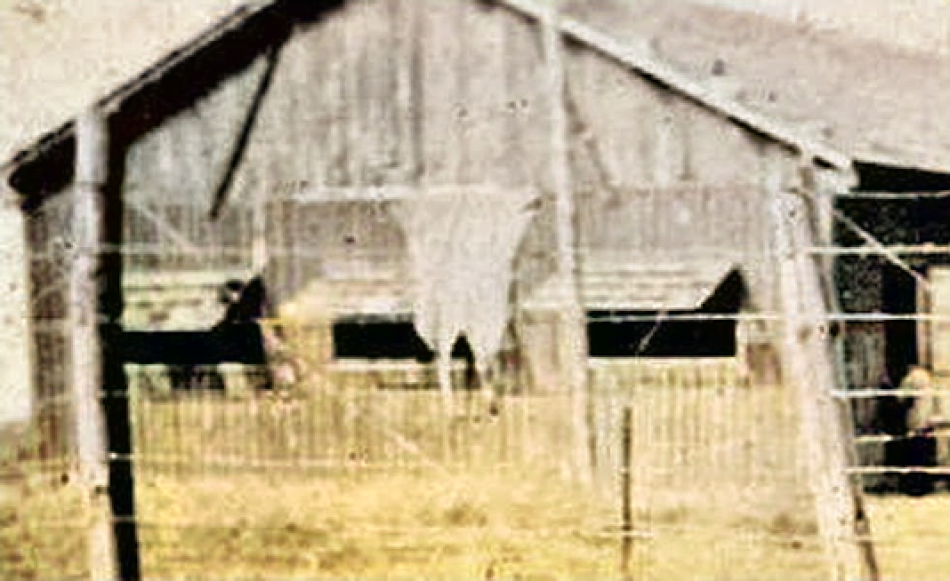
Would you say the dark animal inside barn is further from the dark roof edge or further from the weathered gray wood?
the weathered gray wood

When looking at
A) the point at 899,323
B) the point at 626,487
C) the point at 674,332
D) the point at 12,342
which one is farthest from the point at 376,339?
the point at 12,342

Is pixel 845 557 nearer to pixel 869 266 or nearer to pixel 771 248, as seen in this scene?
pixel 771 248

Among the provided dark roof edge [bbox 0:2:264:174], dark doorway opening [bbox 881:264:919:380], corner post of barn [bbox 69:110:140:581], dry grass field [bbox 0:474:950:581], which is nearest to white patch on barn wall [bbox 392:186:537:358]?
dry grass field [bbox 0:474:950:581]

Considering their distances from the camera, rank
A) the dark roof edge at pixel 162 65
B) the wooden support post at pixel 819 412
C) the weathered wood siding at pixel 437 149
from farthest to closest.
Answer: the dark roof edge at pixel 162 65, the weathered wood siding at pixel 437 149, the wooden support post at pixel 819 412

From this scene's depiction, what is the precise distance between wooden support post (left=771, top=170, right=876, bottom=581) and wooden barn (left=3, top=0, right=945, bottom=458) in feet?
8.96

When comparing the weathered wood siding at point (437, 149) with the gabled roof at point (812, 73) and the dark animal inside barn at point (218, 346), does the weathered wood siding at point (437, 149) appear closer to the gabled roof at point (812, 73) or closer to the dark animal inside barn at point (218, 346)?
the dark animal inside barn at point (218, 346)

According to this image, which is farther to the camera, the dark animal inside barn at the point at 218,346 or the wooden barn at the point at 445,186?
the dark animal inside barn at the point at 218,346

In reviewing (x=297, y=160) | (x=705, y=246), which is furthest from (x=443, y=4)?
(x=705, y=246)

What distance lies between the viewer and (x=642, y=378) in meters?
9.31

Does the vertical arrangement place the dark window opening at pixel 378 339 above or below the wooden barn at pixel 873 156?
below

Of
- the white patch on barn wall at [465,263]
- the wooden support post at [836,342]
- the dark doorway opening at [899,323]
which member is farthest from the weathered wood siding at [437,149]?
the dark doorway opening at [899,323]

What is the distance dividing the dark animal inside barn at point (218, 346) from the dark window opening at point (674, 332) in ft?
9.40

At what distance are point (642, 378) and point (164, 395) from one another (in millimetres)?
3859

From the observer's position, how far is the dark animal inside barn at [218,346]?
35.0ft
